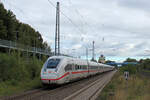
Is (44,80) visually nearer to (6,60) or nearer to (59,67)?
(59,67)

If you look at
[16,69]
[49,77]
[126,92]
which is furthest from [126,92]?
[16,69]

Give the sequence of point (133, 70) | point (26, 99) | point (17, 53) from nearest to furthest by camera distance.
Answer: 1. point (26, 99)
2. point (17, 53)
3. point (133, 70)

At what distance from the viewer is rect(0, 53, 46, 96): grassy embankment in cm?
2047

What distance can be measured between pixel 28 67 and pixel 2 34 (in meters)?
29.1

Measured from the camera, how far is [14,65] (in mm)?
22766

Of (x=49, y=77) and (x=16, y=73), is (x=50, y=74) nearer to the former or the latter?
(x=49, y=77)

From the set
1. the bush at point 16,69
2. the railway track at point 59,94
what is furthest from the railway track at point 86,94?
the bush at point 16,69

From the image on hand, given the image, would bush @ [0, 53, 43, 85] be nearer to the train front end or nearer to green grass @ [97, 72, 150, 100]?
the train front end

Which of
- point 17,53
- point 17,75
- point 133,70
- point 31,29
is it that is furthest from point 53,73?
point 31,29

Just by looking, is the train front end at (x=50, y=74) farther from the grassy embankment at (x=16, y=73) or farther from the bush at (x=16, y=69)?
the bush at (x=16, y=69)

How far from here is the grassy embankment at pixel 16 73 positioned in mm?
20469

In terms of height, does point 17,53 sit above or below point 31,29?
below

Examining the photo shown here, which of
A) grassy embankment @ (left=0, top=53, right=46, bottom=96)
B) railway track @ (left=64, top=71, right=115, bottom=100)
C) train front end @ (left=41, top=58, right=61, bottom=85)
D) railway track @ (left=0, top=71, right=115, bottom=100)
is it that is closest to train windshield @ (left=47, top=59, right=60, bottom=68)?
train front end @ (left=41, top=58, right=61, bottom=85)

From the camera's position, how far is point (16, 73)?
74.3 ft
